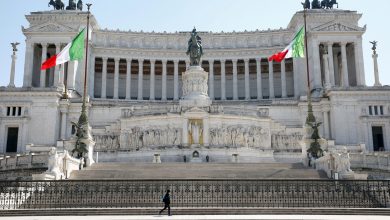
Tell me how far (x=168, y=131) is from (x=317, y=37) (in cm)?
3649

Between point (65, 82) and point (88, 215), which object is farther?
point (65, 82)

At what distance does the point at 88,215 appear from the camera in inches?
802

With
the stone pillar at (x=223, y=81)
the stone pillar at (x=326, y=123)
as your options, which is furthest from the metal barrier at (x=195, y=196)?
the stone pillar at (x=223, y=81)

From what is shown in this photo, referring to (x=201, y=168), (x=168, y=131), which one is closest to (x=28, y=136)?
(x=168, y=131)

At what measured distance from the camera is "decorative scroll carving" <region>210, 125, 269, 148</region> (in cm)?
4919

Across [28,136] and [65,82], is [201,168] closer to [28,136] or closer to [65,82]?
[28,136]

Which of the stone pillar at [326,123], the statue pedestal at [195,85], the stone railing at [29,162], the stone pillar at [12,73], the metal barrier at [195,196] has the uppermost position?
the stone pillar at [12,73]

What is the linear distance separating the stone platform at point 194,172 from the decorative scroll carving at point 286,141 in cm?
1838

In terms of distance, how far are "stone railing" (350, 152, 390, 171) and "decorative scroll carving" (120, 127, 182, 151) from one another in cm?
1834

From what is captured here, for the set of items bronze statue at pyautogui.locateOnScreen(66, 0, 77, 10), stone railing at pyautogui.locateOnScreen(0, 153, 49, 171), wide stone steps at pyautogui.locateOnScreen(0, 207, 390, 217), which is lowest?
wide stone steps at pyautogui.locateOnScreen(0, 207, 390, 217)

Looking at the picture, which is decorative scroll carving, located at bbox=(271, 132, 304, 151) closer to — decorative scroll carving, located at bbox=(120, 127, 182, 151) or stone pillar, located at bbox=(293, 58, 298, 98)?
decorative scroll carving, located at bbox=(120, 127, 182, 151)

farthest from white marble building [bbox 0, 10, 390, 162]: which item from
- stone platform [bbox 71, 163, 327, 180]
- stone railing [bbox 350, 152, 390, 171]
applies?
stone platform [bbox 71, 163, 327, 180]

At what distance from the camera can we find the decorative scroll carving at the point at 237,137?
49188 millimetres

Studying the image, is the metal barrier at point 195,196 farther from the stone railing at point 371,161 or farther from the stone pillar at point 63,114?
the stone pillar at point 63,114
